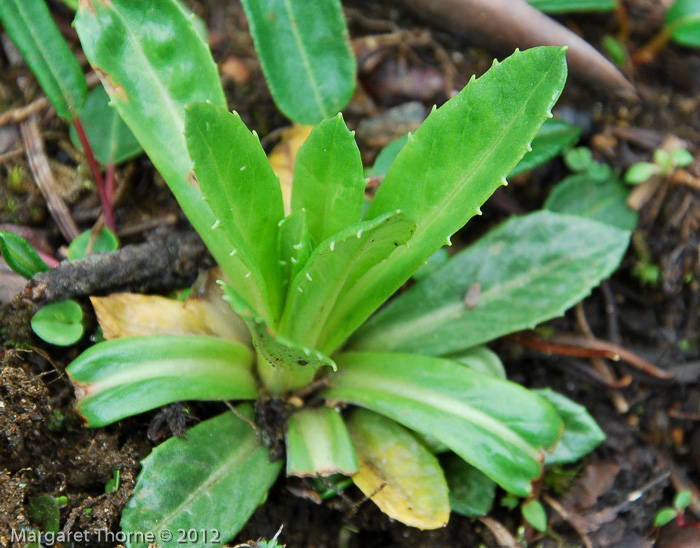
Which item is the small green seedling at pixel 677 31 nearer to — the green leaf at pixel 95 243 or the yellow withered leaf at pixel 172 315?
the yellow withered leaf at pixel 172 315

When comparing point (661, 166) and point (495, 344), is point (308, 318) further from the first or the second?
point (661, 166)

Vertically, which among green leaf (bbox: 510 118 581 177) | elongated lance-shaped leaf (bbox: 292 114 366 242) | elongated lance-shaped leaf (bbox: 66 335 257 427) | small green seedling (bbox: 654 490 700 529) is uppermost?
elongated lance-shaped leaf (bbox: 292 114 366 242)

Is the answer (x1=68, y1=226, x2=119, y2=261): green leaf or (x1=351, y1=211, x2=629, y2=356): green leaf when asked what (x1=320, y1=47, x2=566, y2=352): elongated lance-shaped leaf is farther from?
(x1=68, y1=226, x2=119, y2=261): green leaf

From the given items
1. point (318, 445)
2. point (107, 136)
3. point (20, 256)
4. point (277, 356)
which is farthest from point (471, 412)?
point (107, 136)

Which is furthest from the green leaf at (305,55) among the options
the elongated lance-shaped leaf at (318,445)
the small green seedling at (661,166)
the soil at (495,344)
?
the small green seedling at (661,166)

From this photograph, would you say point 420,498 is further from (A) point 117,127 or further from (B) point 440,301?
(A) point 117,127

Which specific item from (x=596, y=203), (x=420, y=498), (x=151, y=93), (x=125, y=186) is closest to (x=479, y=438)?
(x=420, y=498)

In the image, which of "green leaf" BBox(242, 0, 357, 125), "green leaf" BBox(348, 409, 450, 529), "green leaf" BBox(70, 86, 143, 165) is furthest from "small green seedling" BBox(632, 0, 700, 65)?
"green leaf" BBox(70, 86, 143, 165)
